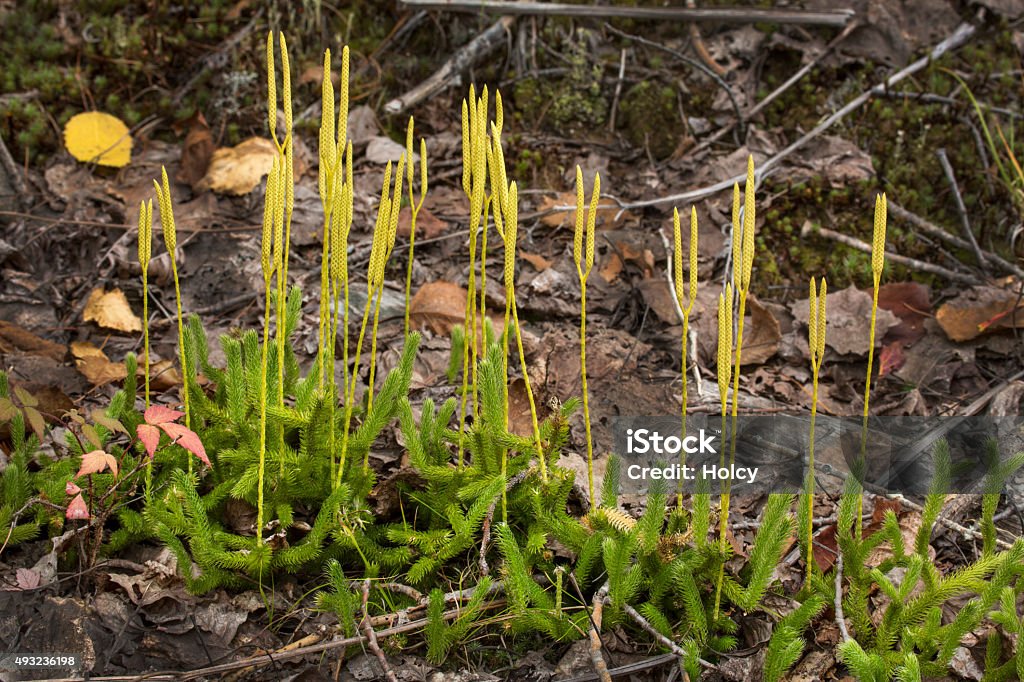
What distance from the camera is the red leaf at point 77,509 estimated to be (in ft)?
7.24

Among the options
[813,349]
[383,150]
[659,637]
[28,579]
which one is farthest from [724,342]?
[383,150]

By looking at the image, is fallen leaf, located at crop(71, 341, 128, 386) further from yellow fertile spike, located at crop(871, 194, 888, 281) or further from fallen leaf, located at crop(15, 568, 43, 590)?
yellow fertile spike, located at crop(871, 194, 888, 281)

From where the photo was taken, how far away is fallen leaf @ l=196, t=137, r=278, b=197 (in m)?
4.25

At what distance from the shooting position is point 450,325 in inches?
142

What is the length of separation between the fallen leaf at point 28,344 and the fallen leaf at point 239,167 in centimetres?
120

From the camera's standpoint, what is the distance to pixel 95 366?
324cm

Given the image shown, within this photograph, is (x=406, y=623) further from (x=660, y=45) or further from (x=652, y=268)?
(x=660, y=45)

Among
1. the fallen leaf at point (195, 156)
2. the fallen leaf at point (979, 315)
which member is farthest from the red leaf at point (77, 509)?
the fallen leaf at point (979, 315)

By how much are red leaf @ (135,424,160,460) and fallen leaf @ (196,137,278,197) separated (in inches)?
88.0

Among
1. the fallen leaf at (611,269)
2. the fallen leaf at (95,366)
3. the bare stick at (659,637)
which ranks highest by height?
the fallen leaf at (611,269)

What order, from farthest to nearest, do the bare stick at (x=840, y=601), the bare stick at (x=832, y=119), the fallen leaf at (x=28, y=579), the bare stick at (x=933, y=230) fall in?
the bare stick at (x=832, y=119) → the bare stick at (x=933, y=230) → the fallen leaf at (x=28, y=579) → the bare stick at (x=840, y=601)

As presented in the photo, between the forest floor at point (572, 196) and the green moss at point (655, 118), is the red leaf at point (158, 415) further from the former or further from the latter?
the green moss at point (655, 118)

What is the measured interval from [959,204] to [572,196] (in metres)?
1.71

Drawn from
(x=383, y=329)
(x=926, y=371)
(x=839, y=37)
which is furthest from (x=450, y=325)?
(x=839, y=37)
